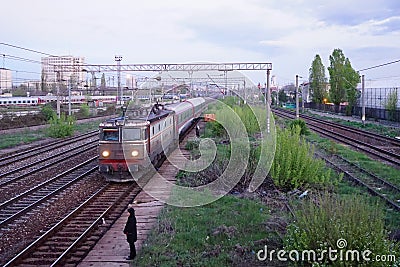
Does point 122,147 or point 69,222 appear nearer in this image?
point 69,222

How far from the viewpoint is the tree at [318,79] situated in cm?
7106

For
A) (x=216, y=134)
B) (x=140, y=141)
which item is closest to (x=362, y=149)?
(x=216, y=134)

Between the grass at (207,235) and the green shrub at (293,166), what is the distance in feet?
5.66

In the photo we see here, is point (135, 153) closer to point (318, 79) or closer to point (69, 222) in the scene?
point (69, 222)

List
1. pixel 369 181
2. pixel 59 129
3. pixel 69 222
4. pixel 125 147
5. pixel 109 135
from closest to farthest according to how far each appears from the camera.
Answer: pixel 69 222
pixel 125 147
pixel 109 135
pixel 369 181
pixel 59 129

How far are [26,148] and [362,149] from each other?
19.5m

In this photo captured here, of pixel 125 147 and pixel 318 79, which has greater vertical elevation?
pixel 318 79

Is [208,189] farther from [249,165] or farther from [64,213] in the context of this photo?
[64,213]

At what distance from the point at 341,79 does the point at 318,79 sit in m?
12.4

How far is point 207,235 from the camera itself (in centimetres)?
1023

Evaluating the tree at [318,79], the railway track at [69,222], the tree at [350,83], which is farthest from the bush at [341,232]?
the tree at [318,79]

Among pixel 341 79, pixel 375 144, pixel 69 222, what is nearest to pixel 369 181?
pixel 69 222

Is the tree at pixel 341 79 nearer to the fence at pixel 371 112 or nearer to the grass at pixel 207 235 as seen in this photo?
the fence at pixel 371 112

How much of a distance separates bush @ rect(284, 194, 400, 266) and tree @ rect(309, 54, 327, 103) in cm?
6572
